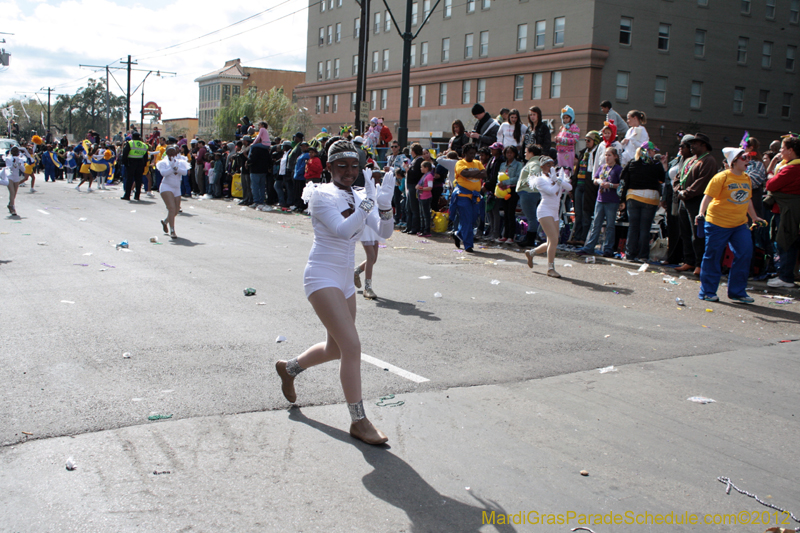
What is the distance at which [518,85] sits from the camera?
46.6 m

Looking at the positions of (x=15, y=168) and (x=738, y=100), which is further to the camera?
(x=738, y=100)

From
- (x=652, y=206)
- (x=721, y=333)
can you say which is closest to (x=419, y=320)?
(x=721, y=333)

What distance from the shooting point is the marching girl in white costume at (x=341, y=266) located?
4.16m

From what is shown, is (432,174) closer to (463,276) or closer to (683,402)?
(463,276)

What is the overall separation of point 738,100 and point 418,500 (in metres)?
49.4

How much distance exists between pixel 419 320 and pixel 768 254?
6.72 meters

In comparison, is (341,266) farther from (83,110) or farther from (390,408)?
(83,110)

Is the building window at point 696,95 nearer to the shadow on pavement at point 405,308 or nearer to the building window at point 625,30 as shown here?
the building window at point 625,30

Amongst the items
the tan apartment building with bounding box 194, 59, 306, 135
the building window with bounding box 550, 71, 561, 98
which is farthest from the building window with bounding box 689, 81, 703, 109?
the tan apartment building with bounding box 194, 59, 306, 135

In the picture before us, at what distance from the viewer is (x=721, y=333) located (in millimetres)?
7465

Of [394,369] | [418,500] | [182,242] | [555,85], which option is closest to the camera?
[418,500]

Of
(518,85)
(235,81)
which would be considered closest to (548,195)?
(518,85)

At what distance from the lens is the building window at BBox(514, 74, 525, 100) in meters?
46.3

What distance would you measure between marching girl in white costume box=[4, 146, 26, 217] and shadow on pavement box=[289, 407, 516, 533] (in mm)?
15756
